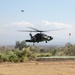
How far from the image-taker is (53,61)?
44.8 metres

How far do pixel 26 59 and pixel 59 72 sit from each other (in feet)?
46.3

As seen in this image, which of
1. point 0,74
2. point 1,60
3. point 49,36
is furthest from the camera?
point 1,60

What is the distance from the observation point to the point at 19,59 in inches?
1801

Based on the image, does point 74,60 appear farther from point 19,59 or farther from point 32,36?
point 32,36

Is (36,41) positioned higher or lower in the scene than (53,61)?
higher

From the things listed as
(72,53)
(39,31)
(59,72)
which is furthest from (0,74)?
(72,53)

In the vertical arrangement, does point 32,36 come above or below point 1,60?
above

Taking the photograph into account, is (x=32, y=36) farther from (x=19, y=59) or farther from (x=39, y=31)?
(x=19, y=59)

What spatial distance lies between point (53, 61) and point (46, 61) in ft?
3.45

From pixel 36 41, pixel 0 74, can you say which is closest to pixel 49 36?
pixel 36 41

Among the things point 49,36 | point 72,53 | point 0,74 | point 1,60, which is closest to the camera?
point 0,74

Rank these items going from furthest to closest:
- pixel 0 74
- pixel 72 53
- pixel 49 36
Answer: pixel 72 53 < pixel 49 36 < pixel 0 74

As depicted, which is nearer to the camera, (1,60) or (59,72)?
(59,72)

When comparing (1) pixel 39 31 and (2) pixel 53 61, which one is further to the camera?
(2) pixel 53 61
